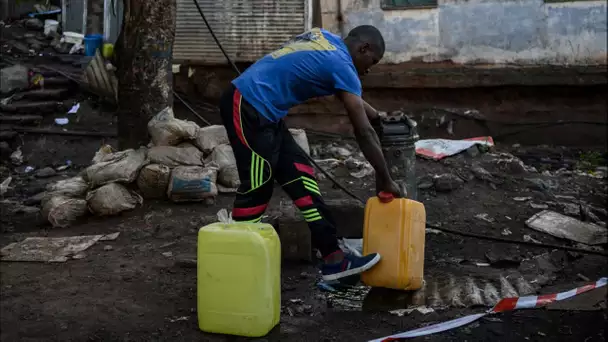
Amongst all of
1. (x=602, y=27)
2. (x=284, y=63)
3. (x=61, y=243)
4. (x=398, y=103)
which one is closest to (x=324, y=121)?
(x=398, y=103)

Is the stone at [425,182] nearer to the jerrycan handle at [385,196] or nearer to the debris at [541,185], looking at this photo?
the debris at [541,185]

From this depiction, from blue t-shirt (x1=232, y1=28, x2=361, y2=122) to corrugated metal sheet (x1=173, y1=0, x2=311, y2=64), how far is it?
5946 mm

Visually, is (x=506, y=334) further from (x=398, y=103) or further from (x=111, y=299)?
(x=398, y=103)

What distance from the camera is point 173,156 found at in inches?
239

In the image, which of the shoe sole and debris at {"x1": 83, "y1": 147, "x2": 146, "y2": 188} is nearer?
the shoe sole

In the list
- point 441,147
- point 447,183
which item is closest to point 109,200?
point 447,183

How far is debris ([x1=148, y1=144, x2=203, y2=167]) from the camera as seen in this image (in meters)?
6.01

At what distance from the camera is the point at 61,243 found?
511 centimetres

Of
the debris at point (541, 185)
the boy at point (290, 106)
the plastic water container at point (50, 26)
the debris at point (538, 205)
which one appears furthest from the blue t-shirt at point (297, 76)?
the plastic water container at point (50, 26)

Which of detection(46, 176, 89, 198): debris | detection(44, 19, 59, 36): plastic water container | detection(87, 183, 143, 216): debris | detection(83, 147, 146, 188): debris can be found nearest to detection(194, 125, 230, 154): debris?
detection(83, 147, 146, 188): debris

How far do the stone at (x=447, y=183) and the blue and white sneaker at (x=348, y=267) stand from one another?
292cm

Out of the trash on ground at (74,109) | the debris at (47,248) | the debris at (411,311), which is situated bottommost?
the debris at (47,248)

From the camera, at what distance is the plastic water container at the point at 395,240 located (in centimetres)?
371

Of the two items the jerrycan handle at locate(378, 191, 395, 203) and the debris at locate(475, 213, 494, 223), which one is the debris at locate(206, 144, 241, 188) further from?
the jerrycan handle at locate(378, 191, 395, 203)
